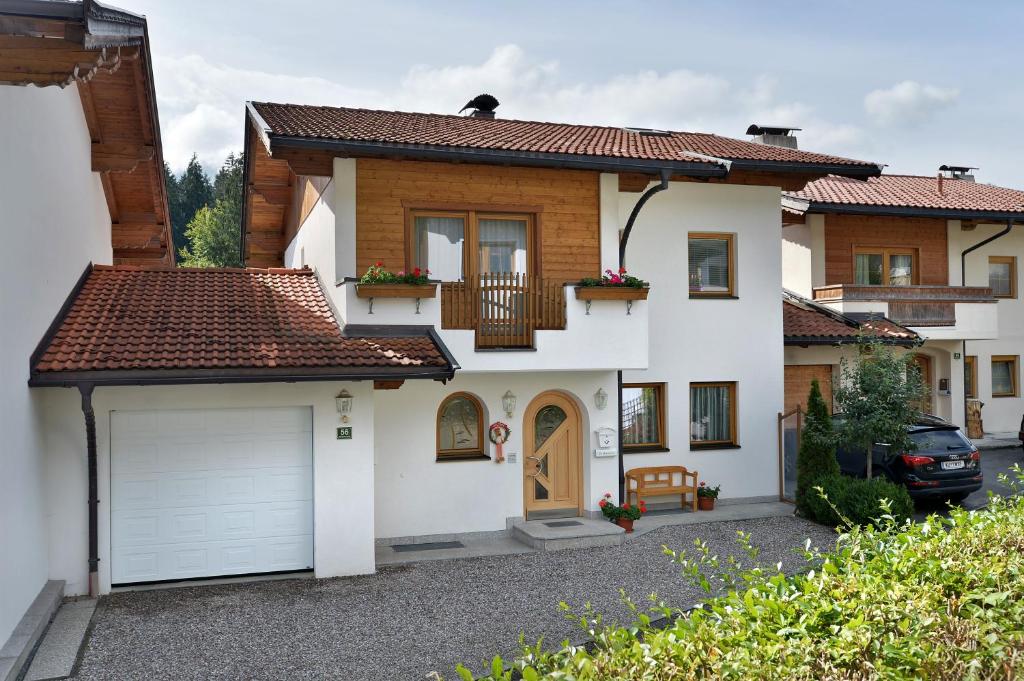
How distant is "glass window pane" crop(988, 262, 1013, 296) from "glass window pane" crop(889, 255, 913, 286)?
359 cm

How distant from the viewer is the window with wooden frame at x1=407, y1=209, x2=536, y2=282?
12.8 metres

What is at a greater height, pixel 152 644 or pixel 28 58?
pixel 28 58

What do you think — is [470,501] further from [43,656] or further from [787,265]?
[787,265]

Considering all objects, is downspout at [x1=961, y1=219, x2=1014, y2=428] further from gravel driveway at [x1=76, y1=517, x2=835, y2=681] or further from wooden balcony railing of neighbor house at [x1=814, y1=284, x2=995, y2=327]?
gravel driveway at [x1=76, y1=517, x2=835, y2=681]

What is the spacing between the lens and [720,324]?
15195 mm

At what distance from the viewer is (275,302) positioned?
Answer: 12484 millimetres

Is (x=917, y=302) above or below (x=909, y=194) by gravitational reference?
below

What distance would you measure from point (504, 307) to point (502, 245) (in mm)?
1042

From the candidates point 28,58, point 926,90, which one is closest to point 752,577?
point 28,58

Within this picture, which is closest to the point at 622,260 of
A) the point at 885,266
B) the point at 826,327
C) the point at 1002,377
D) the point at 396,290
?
the point at 396,290

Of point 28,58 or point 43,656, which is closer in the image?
point 28,58

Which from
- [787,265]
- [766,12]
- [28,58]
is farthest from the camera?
[787,265]

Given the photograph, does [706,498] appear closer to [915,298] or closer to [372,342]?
[372,342]

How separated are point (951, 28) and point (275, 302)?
886 centimetres
